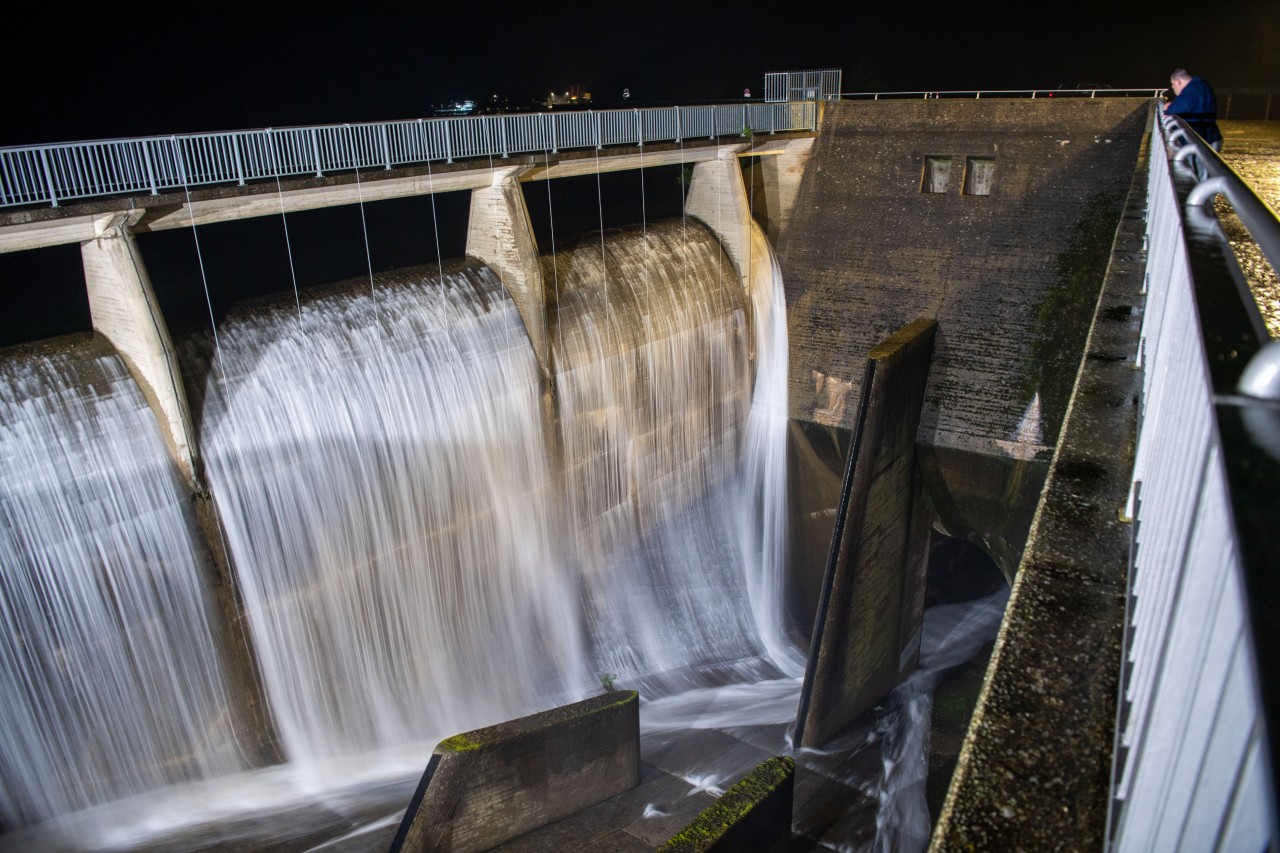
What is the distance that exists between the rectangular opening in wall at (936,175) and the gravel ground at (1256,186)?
413 cm

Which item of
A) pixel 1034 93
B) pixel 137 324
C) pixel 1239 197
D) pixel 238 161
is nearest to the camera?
pixel 1239 197

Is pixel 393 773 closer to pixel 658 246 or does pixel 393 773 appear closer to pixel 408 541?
pixel 408 541

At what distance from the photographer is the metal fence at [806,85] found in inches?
648

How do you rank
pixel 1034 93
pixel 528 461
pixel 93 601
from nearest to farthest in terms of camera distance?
pixel 93 601 < pixel 528 461 < pixel 1034 93

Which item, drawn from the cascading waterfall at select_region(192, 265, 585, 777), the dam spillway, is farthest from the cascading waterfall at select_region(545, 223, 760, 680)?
the cascading waterfall at select_region(192, 265, 585, 777)

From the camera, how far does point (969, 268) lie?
1423 centimetres

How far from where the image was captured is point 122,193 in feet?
26.7

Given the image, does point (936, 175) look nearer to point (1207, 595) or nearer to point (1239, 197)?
point (1239, 197)

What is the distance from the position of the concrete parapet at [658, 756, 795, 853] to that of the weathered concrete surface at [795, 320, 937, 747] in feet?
8.85

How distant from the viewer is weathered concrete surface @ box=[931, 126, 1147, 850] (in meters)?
2.08

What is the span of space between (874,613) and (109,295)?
9697mm

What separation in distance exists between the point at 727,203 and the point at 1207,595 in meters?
14.7

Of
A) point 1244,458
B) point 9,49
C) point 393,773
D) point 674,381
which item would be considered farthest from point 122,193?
point 9,49

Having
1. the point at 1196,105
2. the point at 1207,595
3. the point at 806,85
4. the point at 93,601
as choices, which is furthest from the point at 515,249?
the point at 1207,595
